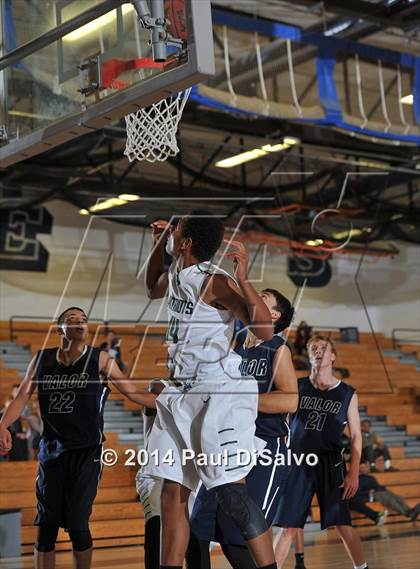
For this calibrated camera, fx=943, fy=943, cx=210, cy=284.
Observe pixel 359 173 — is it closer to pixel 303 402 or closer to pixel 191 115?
pixel 191 115

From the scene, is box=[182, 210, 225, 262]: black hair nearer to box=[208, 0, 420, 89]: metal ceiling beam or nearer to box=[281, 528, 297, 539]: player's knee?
box=[281, 528, 297, 539]: player's knee

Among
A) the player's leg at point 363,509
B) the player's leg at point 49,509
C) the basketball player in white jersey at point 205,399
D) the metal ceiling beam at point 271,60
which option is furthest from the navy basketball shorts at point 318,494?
the metal ceiling beam at point 271,60

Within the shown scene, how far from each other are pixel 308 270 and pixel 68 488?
21.3ft

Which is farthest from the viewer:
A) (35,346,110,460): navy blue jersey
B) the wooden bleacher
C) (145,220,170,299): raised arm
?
the wooden bleacher

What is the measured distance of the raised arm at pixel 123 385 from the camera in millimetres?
4918

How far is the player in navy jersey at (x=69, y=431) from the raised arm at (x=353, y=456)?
160cm

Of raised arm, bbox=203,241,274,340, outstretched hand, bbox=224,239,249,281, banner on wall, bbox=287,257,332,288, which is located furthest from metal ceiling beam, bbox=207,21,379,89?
raised arm, bbox=203,241,274,340

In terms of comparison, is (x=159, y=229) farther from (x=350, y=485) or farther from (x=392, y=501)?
(x=392, y=501)

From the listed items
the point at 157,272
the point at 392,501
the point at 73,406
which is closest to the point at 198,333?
the point at 157,272

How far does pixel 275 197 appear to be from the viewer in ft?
48.0

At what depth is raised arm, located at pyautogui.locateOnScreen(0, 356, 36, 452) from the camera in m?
5.21

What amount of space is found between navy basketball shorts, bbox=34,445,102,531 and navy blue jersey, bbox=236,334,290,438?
3.19 ft

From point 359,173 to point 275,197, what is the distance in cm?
161

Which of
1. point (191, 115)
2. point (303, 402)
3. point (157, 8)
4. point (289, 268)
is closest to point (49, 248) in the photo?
point (191, 115)
